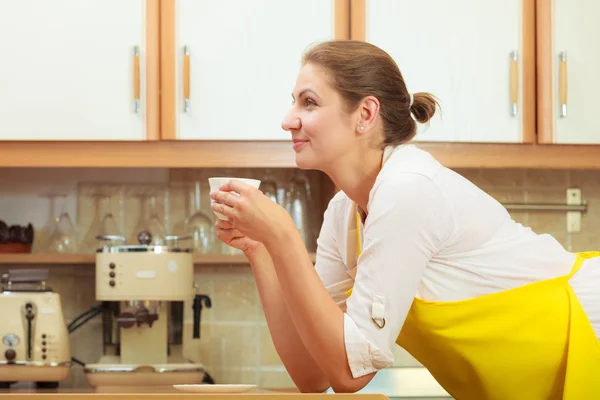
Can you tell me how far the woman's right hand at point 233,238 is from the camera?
55.7 inches

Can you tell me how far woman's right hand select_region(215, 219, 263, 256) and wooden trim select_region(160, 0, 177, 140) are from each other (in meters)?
0.98

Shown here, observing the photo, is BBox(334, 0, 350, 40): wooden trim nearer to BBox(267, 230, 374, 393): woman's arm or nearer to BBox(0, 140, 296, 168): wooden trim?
BBox(0, 140, 296, 168): wooden trim

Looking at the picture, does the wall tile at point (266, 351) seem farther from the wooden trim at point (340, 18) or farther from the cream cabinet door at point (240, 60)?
the wooden trim at point (340, 18)

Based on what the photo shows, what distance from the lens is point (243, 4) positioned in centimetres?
243

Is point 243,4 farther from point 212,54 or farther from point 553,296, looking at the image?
point 553,296

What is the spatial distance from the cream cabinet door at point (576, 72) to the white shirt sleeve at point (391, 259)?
1292 millimetres

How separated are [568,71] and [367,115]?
1.24m

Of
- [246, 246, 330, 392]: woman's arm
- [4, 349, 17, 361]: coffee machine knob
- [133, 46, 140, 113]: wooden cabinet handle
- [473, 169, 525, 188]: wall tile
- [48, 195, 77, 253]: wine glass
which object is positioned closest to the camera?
[246, 246, 330, 392]: woman's arm

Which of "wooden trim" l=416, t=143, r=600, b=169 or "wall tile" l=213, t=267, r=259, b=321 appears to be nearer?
"wooden trim" l=416, t=143, r=600, b=169

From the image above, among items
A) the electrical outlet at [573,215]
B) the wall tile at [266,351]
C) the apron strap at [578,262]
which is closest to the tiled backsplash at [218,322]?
the wall tile at [266,351]

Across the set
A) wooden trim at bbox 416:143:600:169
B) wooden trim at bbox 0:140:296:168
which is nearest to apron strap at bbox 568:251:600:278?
wooden trim at bbox 416:143:600:169

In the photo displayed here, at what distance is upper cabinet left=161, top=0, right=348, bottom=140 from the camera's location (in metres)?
2.40

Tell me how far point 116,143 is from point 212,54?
1.21ft

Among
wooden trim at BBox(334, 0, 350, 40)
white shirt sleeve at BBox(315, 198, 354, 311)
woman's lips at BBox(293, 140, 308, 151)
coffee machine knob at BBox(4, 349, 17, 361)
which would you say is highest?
wooden trim at BBox(334, 0, 350, 40)
